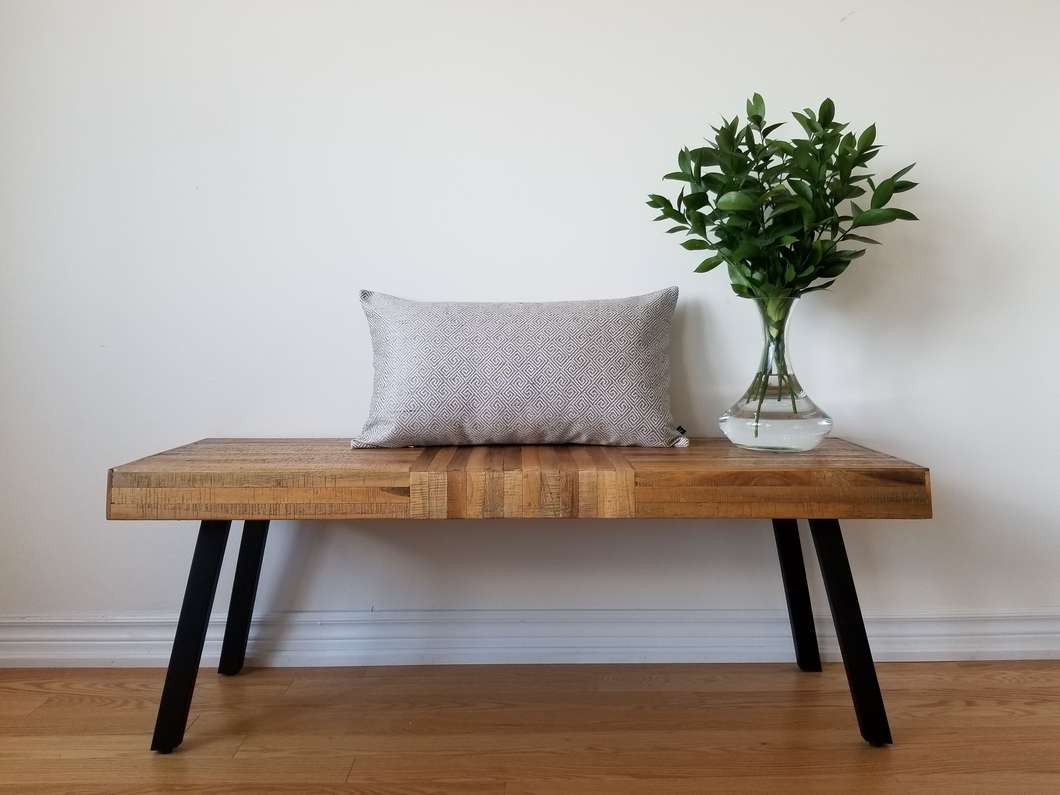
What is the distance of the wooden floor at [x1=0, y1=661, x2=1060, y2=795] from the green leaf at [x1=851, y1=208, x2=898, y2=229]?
3.04 feet

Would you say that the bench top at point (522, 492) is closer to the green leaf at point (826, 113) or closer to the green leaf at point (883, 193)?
the green leaf at point (883, 193)

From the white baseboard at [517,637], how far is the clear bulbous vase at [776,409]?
480 mm

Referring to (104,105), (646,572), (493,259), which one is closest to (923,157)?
(493,259)

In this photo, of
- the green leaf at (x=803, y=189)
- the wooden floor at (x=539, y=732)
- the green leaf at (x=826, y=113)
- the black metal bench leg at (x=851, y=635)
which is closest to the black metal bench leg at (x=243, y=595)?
the wooden floor at (x=539, y=732)

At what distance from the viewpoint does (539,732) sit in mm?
1334

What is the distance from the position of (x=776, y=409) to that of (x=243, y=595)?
3.82ft

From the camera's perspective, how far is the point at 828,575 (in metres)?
1.28

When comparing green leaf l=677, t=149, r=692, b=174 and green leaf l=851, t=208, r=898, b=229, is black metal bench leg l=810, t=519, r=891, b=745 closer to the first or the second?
green leaf l=851, t=208, r=898, b=229

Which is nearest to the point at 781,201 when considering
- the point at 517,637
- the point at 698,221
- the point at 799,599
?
the point at 698,221

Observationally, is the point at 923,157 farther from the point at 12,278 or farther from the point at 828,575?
the point at 12,278

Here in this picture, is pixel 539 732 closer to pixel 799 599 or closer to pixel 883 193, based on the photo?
pixel 799 599

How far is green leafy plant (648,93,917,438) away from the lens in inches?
54.1

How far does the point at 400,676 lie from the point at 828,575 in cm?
90

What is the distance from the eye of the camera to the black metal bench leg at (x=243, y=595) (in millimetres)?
1563
